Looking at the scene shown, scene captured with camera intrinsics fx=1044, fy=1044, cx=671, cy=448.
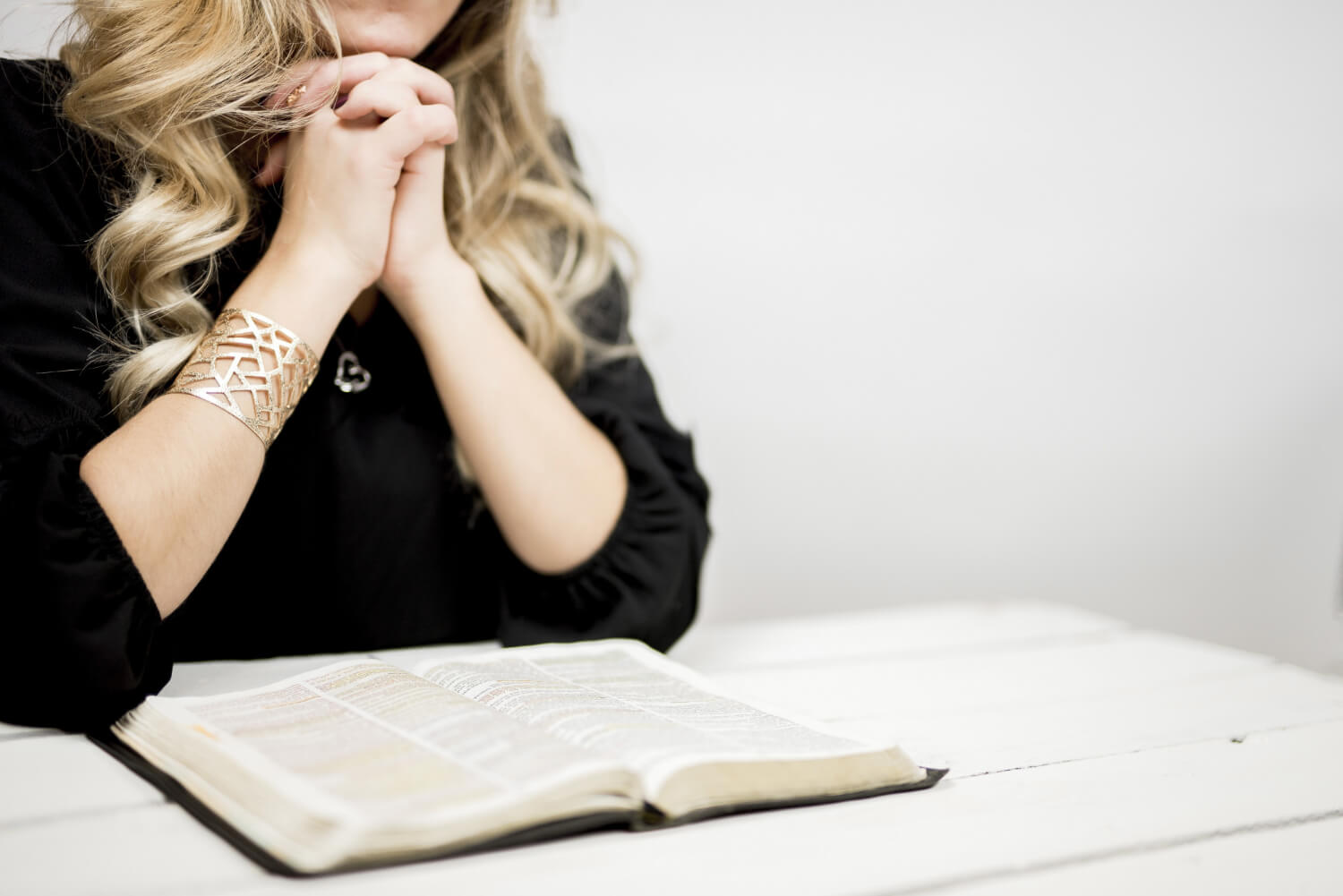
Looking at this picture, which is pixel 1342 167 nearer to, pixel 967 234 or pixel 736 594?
pixel 967 234

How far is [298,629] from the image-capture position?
99 cm

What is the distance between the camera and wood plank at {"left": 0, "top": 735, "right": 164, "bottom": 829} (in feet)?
1.69

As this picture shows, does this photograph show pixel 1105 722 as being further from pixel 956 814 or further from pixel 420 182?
pixel 420 182

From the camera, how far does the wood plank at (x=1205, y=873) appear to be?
0.47 metres

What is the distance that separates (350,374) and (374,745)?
54 centimetres

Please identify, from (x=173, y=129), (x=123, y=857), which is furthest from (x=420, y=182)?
(x=123, y=857)

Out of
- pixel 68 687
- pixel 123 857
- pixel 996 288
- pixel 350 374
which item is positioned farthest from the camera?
pixel 996 288

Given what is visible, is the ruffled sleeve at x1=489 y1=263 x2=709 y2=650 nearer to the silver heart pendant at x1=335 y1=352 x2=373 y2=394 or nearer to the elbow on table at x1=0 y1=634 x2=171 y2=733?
the silver heart pendant at x1=335 y1=352 x2=373 y2=394

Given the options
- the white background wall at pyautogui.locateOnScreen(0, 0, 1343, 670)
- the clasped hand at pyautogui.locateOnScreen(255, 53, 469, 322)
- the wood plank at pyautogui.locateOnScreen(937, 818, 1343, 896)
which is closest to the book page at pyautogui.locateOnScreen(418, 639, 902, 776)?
the wood plank at pyautogui.locateOnScreen(937, 818, 1343, 896)

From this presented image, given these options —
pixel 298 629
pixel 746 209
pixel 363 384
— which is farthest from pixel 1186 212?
pixel 298 629

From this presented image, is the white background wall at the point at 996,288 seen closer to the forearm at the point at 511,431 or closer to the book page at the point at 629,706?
the forearm at the point at 511,431

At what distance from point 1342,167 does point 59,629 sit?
6.64 feet

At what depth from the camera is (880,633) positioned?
3.43 ft

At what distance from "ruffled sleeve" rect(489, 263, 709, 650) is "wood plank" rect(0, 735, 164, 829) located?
0.39 meters
